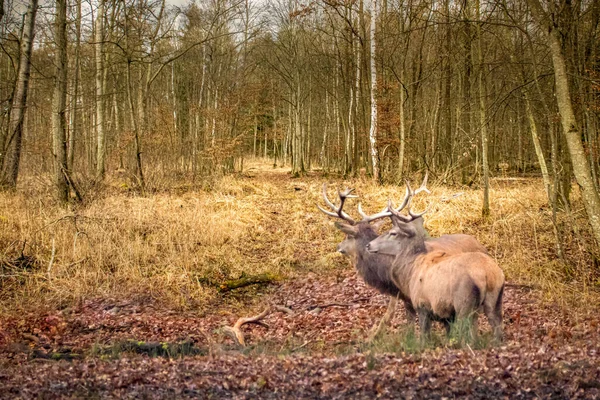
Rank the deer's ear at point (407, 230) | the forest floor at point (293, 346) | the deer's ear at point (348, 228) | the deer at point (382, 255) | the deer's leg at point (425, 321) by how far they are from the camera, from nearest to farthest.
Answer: the forest floor at point (293, 346)
the deer's leg at point (425, 321)
the deer's ear at point (407, 230)
the deer at point (382, 255)
the deer's ear at point (348, 228)

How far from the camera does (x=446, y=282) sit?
588cm

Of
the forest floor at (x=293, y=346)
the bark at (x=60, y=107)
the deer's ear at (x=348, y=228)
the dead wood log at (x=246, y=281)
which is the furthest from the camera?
the bark at (x=60, y=107)

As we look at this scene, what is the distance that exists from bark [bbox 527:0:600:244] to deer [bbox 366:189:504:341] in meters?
2.58

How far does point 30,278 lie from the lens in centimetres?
964

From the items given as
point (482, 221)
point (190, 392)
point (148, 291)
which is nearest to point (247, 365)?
point (190, 392)

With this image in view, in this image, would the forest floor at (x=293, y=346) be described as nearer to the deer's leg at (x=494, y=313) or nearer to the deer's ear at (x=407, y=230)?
the deer's leg at (x=494, y=313)

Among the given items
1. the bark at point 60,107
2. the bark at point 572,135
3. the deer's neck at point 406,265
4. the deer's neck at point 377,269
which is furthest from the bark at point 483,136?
the bark at point 60,107

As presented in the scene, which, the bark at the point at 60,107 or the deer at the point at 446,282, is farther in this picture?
the bark at the point at 60,107

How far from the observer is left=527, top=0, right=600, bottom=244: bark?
792 centimetres

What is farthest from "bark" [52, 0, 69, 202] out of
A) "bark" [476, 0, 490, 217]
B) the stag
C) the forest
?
"bark" [476, 0, 490, 217]

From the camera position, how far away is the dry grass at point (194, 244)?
9609 millimetres

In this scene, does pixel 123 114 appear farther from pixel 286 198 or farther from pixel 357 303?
pixel 357 303

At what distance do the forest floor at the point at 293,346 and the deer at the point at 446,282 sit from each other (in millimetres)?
344

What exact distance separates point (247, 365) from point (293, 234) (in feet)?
27.2
